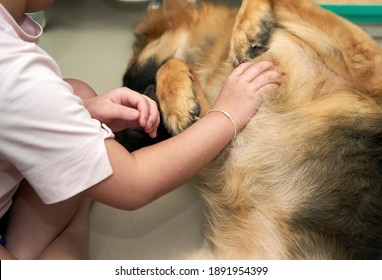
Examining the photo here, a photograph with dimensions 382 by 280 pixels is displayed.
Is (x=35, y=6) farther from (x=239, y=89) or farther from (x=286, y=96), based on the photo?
(x=286, y=96)

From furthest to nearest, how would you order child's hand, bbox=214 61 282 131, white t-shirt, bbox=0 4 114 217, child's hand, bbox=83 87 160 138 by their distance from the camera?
child's hand, bbox=214 61 282 131, child's hand, bbox=83 87 160 138, white t-shirt, bbox=0 4 114 217

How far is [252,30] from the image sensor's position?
4.07ft

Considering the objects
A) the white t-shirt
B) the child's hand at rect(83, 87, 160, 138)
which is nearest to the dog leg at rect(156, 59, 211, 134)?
the child's hand at rect(83, 87, 160, 138)

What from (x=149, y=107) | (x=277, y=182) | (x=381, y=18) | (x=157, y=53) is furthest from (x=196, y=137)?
(x=381, y=18)

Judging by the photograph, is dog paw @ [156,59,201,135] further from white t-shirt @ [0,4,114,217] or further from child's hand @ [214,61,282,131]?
white t-shirt @ [0,4,114,217]

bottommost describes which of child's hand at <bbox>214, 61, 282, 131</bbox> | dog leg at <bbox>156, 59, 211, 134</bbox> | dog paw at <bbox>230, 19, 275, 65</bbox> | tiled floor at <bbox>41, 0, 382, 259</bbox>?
tiled floor at <bbox>41, 0, 382, 259</bbox>

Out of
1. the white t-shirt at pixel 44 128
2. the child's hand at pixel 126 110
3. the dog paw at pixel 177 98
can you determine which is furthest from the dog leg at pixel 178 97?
the white t-shirt at pixel 44 128

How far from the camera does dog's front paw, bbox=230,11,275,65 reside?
1.24m

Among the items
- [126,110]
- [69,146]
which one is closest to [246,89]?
[126,110]

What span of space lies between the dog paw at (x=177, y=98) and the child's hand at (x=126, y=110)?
121mm

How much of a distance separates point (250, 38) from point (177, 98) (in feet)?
0.81

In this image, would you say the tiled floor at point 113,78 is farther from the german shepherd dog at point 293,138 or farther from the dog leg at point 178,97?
the dog leg at point 178,97

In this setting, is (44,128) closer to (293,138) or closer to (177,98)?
(177,98)
